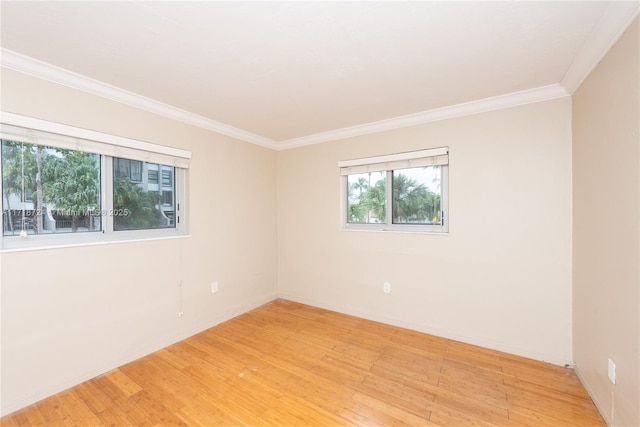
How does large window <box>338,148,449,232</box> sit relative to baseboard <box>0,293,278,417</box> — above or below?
above

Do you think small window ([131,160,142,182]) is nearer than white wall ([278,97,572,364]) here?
No

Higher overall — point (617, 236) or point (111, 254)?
point (617, 236)

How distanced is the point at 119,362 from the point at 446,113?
3909 millimetres

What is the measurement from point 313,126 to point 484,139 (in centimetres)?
189

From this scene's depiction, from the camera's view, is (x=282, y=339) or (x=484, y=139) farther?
(x=282, y=339)

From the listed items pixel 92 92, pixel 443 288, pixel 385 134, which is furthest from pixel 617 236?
pixel 92 92

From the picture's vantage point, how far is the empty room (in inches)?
63.8

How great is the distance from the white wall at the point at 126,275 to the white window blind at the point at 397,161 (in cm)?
130

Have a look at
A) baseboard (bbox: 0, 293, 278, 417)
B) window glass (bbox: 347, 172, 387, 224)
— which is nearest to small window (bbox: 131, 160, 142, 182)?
baseboard (bbox: 0, 293, 278, 417)

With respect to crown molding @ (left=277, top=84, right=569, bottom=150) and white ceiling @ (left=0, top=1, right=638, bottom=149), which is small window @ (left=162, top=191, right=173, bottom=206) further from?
crown molding @ (left=277, top=84, right=569, bottom=150)

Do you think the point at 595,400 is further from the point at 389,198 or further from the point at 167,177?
the point at 167,177

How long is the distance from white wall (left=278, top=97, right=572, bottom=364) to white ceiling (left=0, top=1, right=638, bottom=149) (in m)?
Result: 0.32

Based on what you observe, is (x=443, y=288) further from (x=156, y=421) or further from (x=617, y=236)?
(x=156, y=421)

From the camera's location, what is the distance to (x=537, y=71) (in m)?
2.12
